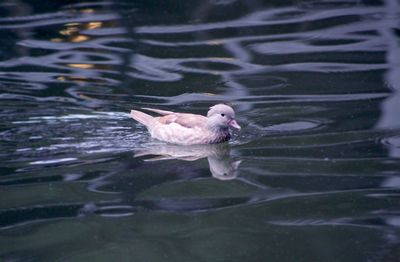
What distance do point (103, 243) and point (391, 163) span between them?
3167mm

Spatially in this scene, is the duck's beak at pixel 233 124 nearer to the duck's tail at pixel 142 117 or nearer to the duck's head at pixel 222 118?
the duck's head at pixel 222 118

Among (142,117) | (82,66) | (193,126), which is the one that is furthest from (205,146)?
(82,66)

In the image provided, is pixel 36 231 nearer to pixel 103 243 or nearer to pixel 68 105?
pixel 103 243

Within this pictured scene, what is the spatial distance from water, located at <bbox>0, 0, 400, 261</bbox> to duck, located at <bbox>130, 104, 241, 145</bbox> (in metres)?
0.15

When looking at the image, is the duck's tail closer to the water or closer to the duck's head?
the water

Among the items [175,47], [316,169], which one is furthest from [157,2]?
[316,169]

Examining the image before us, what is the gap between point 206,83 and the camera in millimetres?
11414

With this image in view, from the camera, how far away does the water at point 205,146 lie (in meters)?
6.60

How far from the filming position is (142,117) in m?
9.58

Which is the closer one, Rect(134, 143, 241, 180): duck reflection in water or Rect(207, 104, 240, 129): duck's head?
Rect(134, 143, 241, 180): duck reflection in water

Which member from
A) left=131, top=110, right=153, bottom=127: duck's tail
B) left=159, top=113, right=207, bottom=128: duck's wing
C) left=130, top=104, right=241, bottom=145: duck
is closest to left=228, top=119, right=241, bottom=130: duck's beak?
left=130, top=104, right=241, bottom=145: duck

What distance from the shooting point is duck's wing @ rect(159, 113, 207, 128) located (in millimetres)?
9305

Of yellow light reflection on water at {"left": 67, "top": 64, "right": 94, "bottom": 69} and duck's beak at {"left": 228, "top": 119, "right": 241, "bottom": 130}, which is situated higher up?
yellow light reflection on water at {"left": 67, "top": 64, "right": 94, "bottom": 69}

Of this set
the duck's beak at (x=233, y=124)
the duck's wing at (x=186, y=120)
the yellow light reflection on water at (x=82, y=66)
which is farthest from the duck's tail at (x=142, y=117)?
the yellow light reflection on water at (x=82, y=66)
